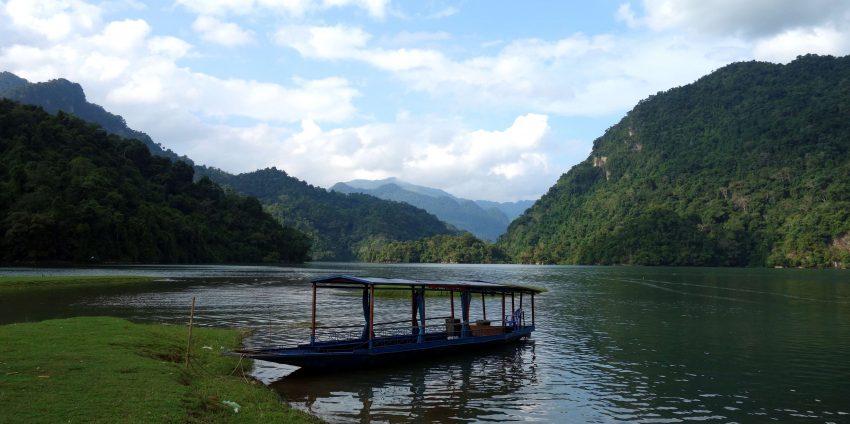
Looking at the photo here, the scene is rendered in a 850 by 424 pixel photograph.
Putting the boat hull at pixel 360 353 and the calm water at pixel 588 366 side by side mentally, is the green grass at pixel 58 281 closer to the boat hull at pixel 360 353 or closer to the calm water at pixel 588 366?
the calm water at pixel 588 366

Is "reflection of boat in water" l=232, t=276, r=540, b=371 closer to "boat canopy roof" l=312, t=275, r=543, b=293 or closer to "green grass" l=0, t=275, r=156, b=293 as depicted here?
"boat canopy roof" l=312, t=275, r=543, b=293

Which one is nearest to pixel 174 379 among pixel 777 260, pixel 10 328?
pixel 10 328

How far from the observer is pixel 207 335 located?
33.8 meters

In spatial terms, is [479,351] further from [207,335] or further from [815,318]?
[815,318]

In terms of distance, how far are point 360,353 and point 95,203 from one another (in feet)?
386

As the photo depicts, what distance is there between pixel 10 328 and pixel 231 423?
1805cm

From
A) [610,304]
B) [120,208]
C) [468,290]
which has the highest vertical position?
[120,208]

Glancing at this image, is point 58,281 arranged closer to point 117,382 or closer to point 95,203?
point 117,382

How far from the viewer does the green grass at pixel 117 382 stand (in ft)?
49.9

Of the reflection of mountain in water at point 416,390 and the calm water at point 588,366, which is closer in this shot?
the reflection of mountain in water at point 416,390

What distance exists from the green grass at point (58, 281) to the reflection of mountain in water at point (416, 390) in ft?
157

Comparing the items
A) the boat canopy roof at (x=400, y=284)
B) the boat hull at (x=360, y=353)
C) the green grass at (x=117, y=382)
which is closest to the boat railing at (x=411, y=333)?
the boat hull at (x=360, y=353)

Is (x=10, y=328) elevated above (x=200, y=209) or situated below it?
below

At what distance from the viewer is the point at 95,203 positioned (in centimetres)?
12250
